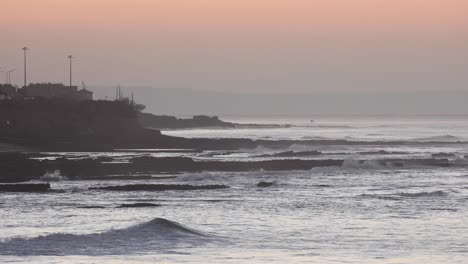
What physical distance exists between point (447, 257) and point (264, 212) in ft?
39.4

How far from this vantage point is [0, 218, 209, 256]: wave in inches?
1115

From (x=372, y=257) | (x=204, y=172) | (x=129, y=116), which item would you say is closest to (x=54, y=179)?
(x=204, y=172)

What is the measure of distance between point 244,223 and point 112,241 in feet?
18.8

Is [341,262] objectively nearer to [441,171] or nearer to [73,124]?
[441,171]

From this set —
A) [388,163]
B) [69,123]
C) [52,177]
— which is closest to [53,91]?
[69,123]

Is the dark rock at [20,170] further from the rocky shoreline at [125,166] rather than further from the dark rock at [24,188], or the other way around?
the dark rock at [24,188]

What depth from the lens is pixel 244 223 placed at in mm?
34688

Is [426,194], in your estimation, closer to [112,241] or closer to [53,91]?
[112,241]

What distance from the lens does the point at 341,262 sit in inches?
1030

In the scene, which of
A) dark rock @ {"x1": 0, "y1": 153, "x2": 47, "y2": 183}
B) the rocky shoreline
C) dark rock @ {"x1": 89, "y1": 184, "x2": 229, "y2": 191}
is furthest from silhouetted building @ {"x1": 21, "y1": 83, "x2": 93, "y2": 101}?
dark rock @ {"x1": 89, "y1": 184, "x2": 229, "y2": 191}

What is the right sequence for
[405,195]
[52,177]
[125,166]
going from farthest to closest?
[125,166], [52,177], [405,195]

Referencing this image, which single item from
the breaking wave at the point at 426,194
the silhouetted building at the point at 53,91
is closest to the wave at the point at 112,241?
the breaking wave at the point at 426,194

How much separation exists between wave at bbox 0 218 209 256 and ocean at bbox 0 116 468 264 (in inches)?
1.1

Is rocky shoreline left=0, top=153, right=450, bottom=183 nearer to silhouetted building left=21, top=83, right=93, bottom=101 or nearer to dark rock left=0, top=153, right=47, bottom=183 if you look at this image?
dark rock left=0, top=153, right=47, bottom=183
